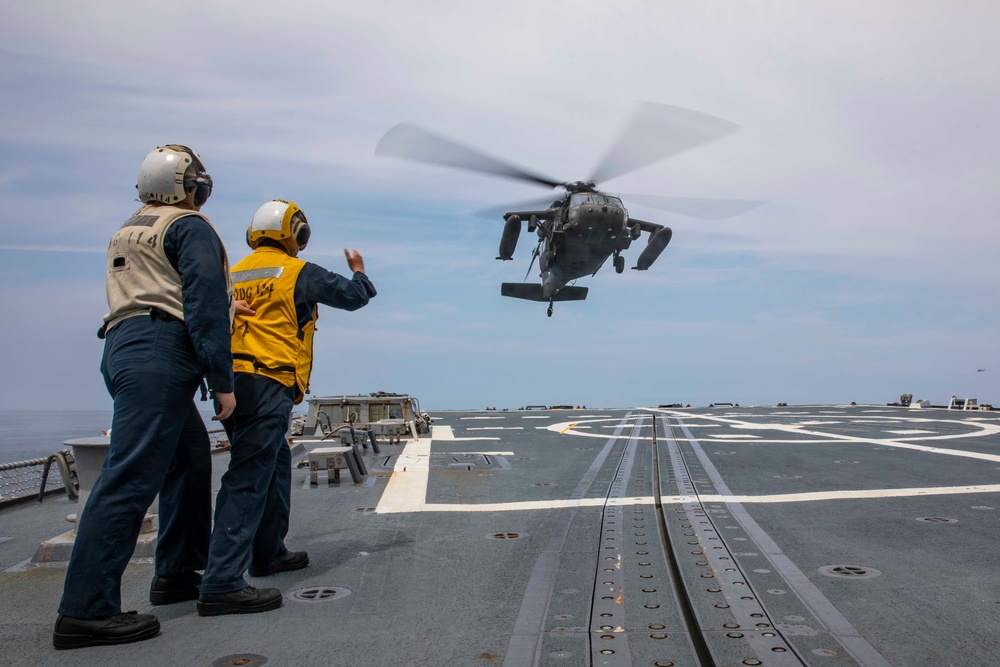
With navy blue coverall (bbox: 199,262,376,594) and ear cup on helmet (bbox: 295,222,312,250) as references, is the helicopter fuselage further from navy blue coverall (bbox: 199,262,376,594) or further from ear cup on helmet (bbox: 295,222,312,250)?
navy blue coverall (bbox: 199,262,376,594)

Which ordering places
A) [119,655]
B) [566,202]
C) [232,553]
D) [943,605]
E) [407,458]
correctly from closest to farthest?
[119,655]
[943,605]
[232,553]
[407,458]
[566,202]

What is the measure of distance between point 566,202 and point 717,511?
47.1 ft

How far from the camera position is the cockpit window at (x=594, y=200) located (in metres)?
17.5


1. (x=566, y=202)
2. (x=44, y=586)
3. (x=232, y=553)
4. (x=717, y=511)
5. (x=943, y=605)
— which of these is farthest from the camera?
(x=566, y=202)

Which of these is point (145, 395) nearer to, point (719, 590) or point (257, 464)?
point (257, 464)

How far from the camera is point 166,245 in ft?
10.1

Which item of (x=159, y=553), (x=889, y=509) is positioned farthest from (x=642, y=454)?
(x=159, y=553)

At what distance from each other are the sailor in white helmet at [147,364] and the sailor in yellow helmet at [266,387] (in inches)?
13.0

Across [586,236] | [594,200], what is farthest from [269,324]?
[586,236]

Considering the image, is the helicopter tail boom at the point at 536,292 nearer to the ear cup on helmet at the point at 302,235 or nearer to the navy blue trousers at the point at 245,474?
the ear cup on helmet at the point at 302,235

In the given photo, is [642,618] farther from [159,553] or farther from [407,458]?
[407,458]

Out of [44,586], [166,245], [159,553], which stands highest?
[166,245]

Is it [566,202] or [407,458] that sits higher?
[566,202]

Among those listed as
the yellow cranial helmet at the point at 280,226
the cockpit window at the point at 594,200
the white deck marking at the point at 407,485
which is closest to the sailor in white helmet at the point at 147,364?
the yellow cranial helmet at the point at 280,226
